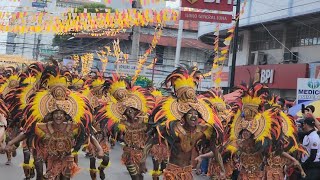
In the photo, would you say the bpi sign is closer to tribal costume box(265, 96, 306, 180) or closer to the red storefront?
the red storefront

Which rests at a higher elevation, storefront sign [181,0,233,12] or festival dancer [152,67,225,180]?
storefront sign [181,0,233,12]

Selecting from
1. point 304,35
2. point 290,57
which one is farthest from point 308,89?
point 290,57

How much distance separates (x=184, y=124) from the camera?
26.7 ft

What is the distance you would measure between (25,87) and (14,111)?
1064 mm

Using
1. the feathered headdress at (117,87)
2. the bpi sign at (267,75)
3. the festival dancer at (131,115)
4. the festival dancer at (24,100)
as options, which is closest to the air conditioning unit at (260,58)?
the bpi sign at (267,75)

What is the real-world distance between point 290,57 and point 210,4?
32.5ft

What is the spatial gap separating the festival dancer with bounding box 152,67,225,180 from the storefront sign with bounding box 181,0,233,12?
767 centimetres

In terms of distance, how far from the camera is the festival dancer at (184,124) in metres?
8.00

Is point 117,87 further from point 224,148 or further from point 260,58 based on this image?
point 260,58

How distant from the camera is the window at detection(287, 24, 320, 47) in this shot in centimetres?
2320

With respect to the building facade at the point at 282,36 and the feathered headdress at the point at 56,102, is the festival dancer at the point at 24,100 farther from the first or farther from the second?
the building facade at the point at 282,36

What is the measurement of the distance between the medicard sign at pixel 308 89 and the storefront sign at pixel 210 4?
11.0 ft

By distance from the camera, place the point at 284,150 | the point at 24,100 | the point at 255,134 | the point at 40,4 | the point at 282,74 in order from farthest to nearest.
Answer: the point at 40,4 < the point at 282,74 < the point at 24,100 < the point at 284,150 < the point at 255,134

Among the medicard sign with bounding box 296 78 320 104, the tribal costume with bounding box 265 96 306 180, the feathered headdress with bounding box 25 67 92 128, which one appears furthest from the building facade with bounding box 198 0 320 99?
Answer: the feathered headdress with bounding box 25 67 92 128
